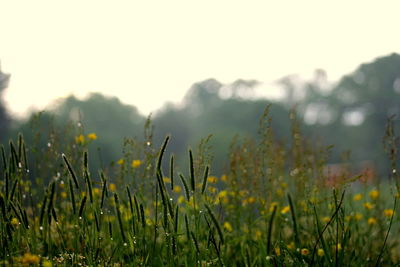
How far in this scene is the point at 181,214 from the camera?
3.27 m

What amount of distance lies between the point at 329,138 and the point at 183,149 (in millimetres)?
12895

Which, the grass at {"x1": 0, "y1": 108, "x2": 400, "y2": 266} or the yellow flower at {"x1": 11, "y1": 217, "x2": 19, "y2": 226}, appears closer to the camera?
the grass at {"x1": 0, "y1": 108, "x2": 400, "y2": 266}

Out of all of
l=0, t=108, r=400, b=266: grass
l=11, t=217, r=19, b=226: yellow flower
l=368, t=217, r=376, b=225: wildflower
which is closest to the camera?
l=0, t=108, r=400, b=266: grass

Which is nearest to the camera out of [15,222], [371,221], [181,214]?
[15,222]

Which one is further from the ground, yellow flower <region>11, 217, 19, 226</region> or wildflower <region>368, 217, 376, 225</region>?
yellow flower <region>11, 217, 19, 226</region>

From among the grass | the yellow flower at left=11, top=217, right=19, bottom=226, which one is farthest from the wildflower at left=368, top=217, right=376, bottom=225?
the yellow flower at left=11, top=217, right=19, bottom=226

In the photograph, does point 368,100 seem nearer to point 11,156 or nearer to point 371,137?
point 371,137

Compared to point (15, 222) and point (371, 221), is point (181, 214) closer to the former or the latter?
point (15, 222)

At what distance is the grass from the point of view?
2.23m

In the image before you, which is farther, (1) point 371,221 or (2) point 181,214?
(1) point 371,221

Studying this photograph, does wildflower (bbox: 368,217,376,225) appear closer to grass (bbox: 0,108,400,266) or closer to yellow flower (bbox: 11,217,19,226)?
grass (bbox: 0,108,400,266)

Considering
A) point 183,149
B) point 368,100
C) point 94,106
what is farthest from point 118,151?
point 368,100

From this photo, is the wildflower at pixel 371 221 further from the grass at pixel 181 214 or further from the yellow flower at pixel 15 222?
the yellow flower at pixel 15 222

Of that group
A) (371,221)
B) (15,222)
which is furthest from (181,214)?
(371,221)
